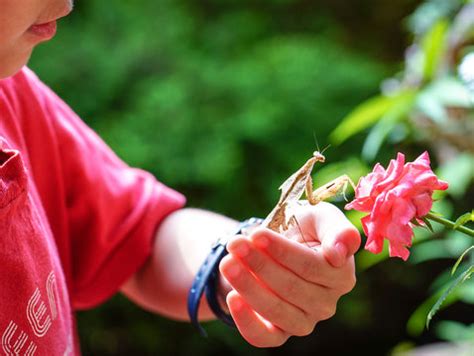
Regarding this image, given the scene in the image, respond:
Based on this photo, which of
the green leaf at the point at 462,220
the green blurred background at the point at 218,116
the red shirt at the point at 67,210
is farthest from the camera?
the green blurred background at the point at 218,116

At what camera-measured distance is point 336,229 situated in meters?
0.47

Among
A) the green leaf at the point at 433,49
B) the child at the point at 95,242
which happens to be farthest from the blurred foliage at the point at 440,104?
the child at the point at 95,242

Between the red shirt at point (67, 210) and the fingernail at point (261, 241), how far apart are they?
228mm

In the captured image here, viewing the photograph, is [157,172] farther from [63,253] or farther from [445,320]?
[63,253]

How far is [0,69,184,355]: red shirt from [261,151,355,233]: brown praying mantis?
0.21 metres

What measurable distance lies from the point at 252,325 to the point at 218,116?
52.0 inches

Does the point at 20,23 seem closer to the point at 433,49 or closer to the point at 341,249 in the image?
the point at 341,249

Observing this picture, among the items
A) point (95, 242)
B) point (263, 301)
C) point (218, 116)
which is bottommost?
point (218, 116)

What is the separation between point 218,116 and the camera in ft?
5.90

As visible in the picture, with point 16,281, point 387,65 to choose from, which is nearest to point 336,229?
point 16,281

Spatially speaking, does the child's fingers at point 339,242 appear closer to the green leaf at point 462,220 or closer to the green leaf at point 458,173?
the green leaf at point 462,220

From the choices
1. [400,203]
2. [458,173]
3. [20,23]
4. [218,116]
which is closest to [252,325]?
[400,203]

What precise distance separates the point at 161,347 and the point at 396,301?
25.2 inches

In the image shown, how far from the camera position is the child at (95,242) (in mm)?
471
